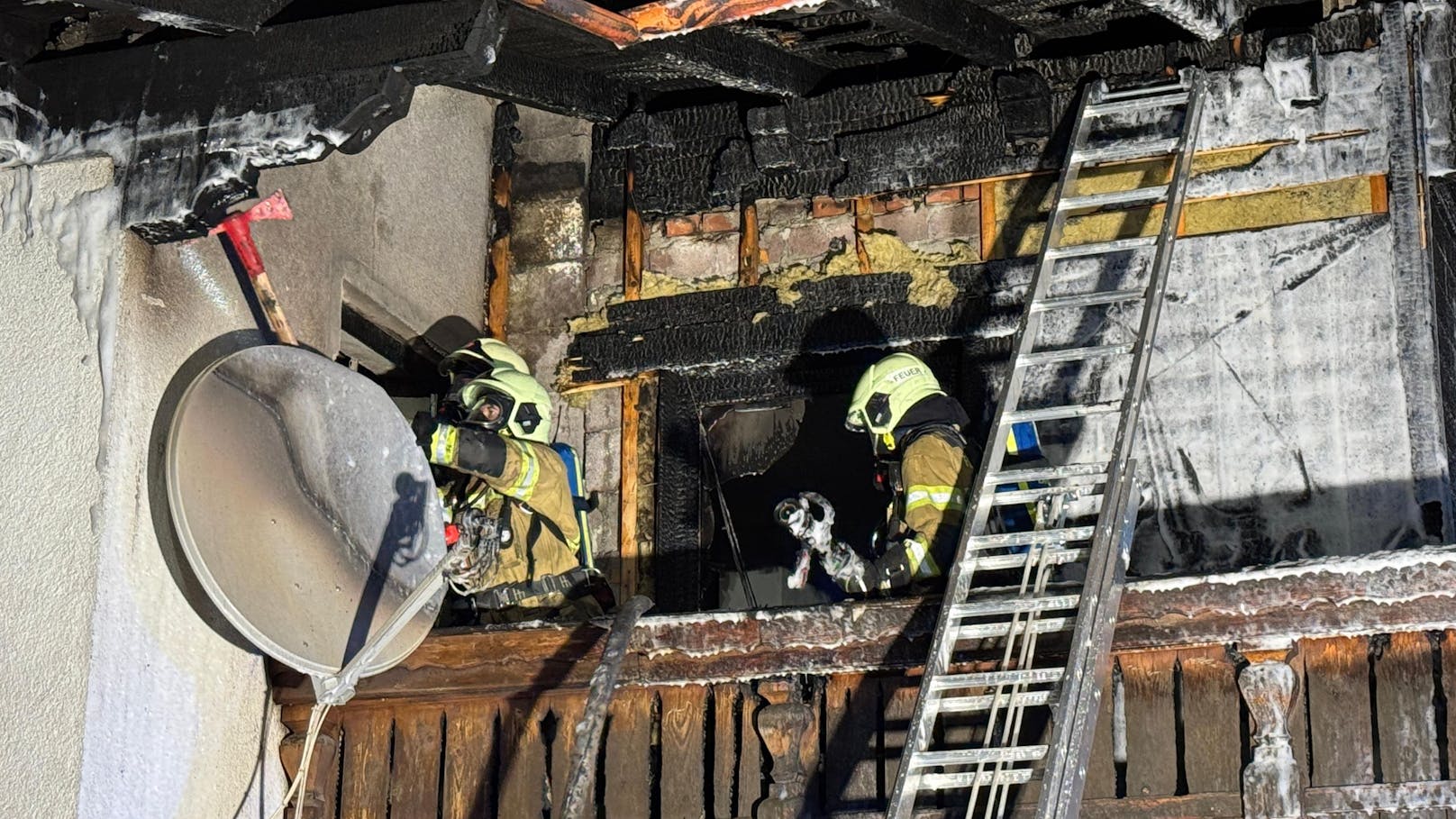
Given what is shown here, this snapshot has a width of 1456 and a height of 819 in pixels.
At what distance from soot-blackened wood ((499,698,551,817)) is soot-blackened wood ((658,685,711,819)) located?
17.6 inches

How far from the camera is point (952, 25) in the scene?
8.03 m

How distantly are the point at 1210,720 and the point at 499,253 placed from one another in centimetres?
440

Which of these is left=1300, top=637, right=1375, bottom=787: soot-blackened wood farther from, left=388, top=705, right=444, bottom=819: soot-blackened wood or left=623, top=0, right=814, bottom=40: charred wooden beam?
left=388, top=705, right=444, bottom=819: soot-blackened wood

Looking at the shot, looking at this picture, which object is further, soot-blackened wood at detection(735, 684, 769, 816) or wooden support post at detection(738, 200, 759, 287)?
wooden support post at detection(738, 200, 759, 287)

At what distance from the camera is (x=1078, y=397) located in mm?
8305

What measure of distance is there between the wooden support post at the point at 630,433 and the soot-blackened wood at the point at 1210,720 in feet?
9.70

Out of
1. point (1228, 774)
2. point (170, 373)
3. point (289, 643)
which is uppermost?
point (170, 373)

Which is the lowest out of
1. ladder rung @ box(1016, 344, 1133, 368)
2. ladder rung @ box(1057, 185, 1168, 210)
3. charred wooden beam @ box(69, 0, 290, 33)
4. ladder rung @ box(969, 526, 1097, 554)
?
ladder rung @ box(969, 526, 1097, 554)

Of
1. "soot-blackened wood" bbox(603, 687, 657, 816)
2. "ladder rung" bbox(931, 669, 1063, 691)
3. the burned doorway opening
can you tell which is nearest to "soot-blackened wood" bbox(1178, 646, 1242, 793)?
"ladder rung" bbox(931, 669, 1063, 691)

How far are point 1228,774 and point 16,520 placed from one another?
4.12m

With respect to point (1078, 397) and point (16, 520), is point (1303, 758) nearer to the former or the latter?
point (1078, 397)

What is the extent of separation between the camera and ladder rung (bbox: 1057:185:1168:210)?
7.73 m

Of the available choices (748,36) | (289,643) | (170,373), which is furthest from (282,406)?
(748,36)

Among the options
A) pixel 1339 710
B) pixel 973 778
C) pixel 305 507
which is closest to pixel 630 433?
pixel 305 507
